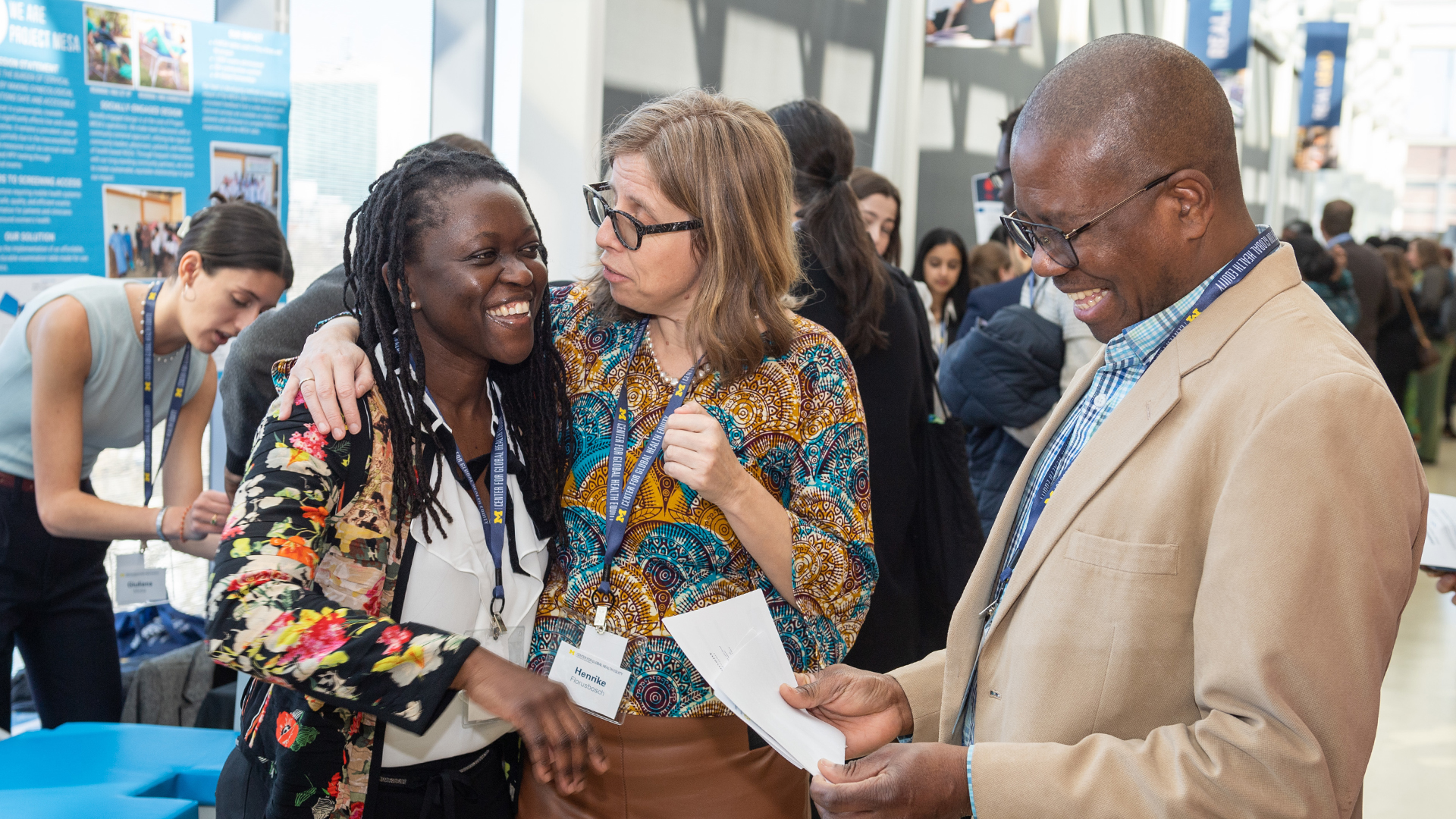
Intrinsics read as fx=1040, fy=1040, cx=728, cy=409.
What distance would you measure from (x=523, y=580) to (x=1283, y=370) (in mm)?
1057

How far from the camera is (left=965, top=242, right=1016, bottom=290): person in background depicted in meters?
6.59

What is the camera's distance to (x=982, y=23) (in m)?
6.66

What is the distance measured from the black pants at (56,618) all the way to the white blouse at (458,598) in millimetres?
1867

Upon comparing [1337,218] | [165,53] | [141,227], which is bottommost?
[141,227]

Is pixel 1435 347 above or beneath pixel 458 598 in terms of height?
above

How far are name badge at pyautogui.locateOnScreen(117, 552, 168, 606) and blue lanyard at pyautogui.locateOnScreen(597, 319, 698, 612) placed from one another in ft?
7.39

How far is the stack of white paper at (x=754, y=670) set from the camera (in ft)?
4.38

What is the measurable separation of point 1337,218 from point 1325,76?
6.41m

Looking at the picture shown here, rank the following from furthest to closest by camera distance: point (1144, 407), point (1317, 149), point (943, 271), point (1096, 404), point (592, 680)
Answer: point (1317, 149) < point (943, 271) < point (592, 680) < point (1096, 404) < point (1144, 407)

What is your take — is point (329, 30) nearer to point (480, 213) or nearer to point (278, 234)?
point (278, 234)

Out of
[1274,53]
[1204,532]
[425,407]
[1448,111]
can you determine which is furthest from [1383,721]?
[1448,111]

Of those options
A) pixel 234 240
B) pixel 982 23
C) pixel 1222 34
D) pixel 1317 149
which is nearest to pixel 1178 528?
pixel 234 240

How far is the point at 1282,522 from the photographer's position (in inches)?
38.4

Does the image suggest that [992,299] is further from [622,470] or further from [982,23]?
[982,23]
